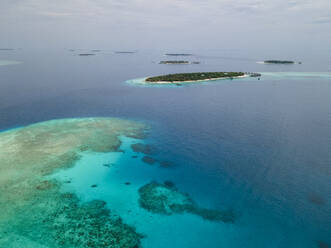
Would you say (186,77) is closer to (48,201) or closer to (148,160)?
(148,160)

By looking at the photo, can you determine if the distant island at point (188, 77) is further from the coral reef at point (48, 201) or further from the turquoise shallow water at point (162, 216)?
the turquoise shallow water at point (162, 216)

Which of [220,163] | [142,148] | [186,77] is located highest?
[186,77]

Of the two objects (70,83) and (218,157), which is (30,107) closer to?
(70,83)

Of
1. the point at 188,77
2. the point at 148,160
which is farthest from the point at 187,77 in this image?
the point at 148,160

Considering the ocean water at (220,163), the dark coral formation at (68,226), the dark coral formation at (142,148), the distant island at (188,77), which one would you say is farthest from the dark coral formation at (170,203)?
the distant island at (188,77)

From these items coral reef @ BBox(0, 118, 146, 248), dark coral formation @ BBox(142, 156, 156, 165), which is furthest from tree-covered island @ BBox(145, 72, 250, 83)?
dark coral formation @ BBox(142, 156, 156, 165)

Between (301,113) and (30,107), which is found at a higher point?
(301,113)


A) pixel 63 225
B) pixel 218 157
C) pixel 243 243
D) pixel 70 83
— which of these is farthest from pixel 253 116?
pixel 70 83

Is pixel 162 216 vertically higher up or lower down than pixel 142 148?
lower down
